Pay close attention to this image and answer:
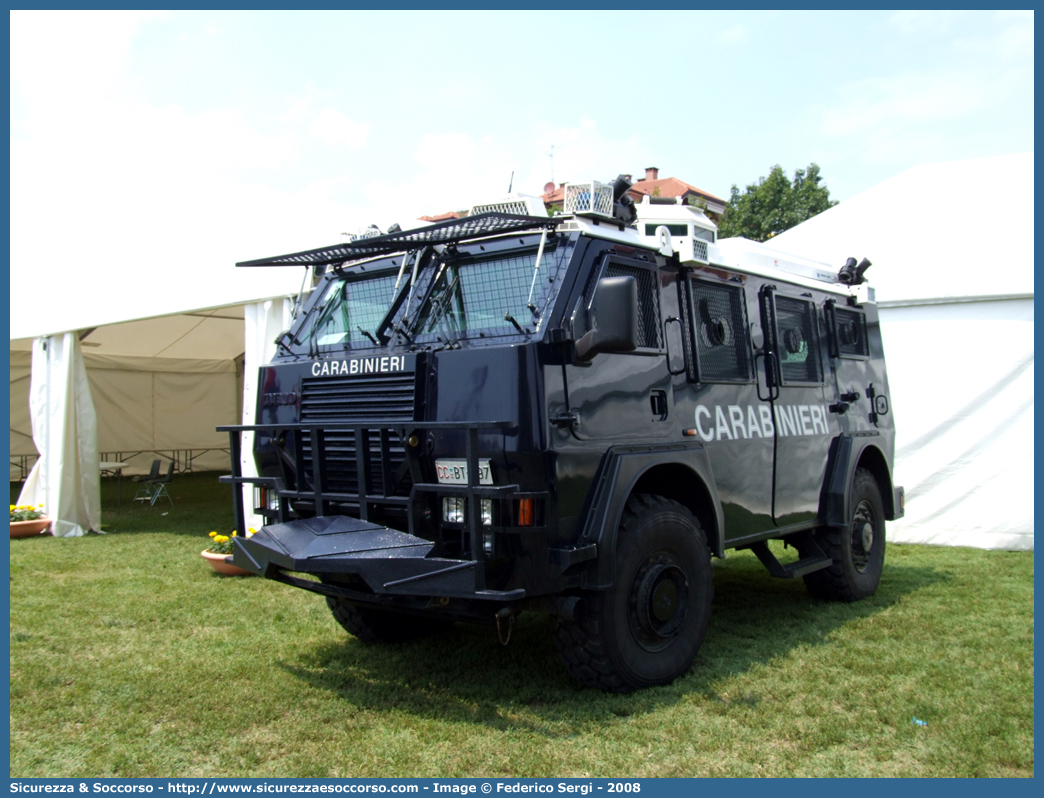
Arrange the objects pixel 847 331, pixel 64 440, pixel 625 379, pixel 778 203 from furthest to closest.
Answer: pixel 778 203 → pixel 64 440 → pixel 847 331 → pixel 625 379

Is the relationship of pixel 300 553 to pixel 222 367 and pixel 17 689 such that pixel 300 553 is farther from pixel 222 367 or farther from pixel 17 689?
pixel 222 367

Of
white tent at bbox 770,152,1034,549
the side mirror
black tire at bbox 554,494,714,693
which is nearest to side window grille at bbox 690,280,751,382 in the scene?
black tire at bbox 554,494,714,693

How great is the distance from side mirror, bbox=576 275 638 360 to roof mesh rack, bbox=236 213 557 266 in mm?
509

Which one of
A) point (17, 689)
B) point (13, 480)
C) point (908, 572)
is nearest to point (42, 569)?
point (17, 689)

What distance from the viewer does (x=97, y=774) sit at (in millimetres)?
3680

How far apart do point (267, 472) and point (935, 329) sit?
784 centimetres

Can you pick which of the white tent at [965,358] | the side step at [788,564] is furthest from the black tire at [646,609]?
the white tent at [965,358]

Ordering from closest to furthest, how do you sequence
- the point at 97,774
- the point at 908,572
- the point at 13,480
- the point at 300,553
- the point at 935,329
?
the point at 97,774
the point at 300,553
the point at 908,572
the point at 935,329
the point at 13,480

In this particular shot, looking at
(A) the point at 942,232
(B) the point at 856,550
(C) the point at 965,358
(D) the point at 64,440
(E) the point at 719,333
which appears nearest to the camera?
(E) the point at 719,333

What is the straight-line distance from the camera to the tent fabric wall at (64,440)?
1087cm

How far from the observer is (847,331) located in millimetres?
7211

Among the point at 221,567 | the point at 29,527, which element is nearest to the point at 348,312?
the point at 221,567

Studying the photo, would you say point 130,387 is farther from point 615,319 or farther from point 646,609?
point 615,319

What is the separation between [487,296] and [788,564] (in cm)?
304
